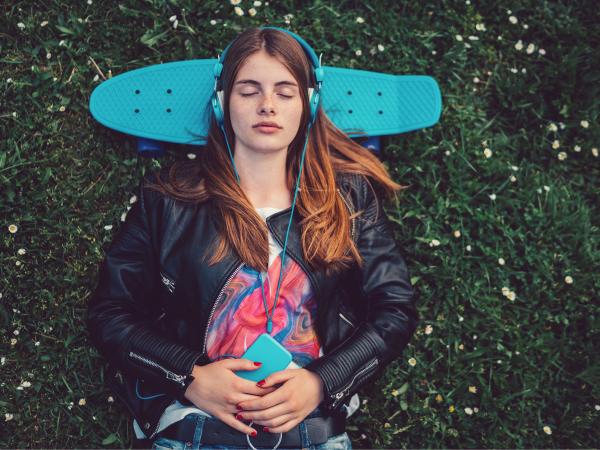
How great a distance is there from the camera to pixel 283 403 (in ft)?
8.37

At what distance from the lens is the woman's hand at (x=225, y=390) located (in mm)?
2545

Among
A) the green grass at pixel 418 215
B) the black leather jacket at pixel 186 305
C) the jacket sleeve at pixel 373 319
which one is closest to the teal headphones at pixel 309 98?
the black leather jacket at pixel 186 305

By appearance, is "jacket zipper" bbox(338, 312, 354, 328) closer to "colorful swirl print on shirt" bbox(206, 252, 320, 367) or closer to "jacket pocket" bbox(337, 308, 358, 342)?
"jacket pocket" bbox(337, 308, 358, 342)

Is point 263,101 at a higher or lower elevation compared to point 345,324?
higher

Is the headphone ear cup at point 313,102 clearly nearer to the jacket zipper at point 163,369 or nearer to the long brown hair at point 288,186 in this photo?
the long brown hair at point 288,186

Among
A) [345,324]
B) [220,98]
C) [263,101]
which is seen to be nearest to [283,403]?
[345,324]

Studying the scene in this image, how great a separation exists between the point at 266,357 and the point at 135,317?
2.33 feet

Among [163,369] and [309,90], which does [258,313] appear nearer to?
[163,369]

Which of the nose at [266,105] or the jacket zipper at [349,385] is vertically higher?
the nose at [266,105]

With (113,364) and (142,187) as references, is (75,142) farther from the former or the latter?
(113,364)

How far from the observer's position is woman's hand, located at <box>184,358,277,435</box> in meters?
2.54

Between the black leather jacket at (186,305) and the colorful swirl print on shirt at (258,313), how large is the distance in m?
0.05

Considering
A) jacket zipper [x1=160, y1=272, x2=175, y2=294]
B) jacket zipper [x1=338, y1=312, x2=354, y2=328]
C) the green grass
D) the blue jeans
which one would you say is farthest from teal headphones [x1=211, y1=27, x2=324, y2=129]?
the blue jeans

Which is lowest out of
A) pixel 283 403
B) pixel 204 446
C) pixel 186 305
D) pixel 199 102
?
pixel 204 446
